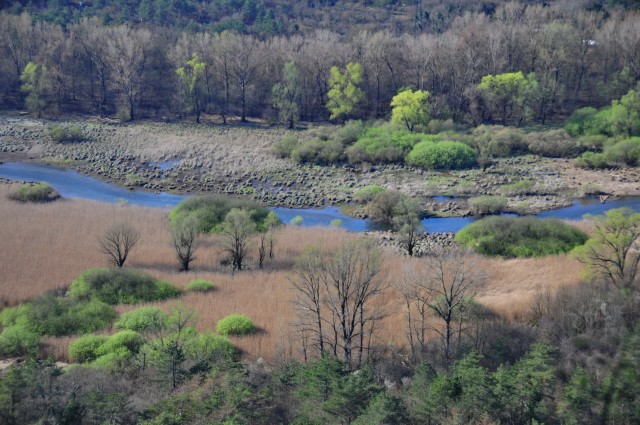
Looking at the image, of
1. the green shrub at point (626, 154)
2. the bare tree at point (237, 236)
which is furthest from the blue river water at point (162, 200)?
the bare tree at point (237, 236)

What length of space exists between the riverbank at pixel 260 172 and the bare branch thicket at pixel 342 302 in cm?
2037

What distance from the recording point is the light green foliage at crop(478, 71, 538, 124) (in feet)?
225

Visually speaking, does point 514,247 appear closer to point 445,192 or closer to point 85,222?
point 445,192

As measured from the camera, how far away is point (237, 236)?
34406mm

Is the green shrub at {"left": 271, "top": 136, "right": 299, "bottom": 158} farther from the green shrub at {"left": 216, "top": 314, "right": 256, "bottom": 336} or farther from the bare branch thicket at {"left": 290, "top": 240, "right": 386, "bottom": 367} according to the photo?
the green shrub at {"left": 216, "top": 314, "right": 256, "bottom": 336}

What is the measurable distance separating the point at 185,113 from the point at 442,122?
3224cm

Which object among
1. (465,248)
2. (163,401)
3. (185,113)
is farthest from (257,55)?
(163,401)

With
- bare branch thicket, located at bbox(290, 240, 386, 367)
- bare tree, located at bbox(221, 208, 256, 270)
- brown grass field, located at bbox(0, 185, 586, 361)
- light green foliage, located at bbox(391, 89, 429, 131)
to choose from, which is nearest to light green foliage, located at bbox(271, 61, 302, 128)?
light green foliage, located at bbox(391, 89, 429, 131)

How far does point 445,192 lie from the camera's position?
5019 cm

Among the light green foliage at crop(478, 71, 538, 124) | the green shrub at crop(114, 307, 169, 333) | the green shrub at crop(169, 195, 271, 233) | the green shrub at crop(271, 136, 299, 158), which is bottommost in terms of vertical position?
the green shrub at crop(114, 307, 169, 333)

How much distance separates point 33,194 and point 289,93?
35613 millimetres

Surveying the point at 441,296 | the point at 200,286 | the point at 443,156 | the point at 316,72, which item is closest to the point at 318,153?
the point at 443,156

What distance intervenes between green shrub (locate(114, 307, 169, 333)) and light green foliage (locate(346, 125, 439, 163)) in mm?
34579

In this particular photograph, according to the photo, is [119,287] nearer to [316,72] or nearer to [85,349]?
[85,349]
